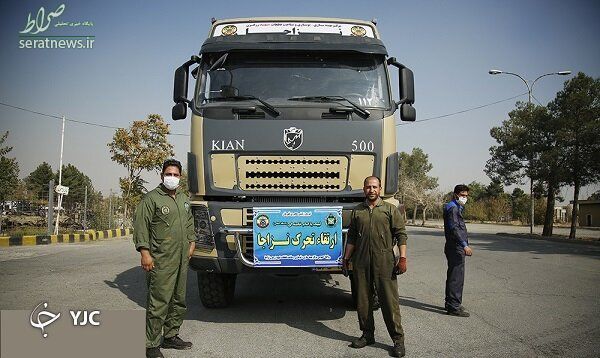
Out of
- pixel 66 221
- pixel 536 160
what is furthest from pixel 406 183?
pixel 66 221

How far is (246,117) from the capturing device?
5.33m

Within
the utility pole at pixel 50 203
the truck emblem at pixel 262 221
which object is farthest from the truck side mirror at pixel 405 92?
the utility pole at pixel 50 203

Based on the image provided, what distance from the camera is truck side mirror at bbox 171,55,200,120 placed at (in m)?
5.88

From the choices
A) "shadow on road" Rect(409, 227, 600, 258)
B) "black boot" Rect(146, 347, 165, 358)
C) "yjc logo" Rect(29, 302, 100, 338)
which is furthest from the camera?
"shadow on road" Rect(409, 227, 600, 258)

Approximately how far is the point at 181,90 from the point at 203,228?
184 cm

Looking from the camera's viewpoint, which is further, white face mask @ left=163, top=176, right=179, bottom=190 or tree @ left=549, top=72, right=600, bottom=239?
tree @ left=549, top=72, right=600, bottom=239

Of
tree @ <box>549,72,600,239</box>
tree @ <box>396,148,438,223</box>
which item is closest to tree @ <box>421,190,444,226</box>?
tree @ <box>396,148,438,223</box>

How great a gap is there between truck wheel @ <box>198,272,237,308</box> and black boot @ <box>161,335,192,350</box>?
4.48 feet

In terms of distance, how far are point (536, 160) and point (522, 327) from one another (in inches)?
897

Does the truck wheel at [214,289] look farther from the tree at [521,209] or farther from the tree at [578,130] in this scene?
the tree at [521,209]

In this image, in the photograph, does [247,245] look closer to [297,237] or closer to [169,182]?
[297,237]

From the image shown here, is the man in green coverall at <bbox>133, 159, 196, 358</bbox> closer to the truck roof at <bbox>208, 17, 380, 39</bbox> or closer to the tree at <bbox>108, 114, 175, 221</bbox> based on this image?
the truck roof at <bbox>208, 17, 380, 39</bbox>

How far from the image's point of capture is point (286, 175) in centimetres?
525

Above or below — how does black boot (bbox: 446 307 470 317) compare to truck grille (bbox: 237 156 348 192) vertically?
below
